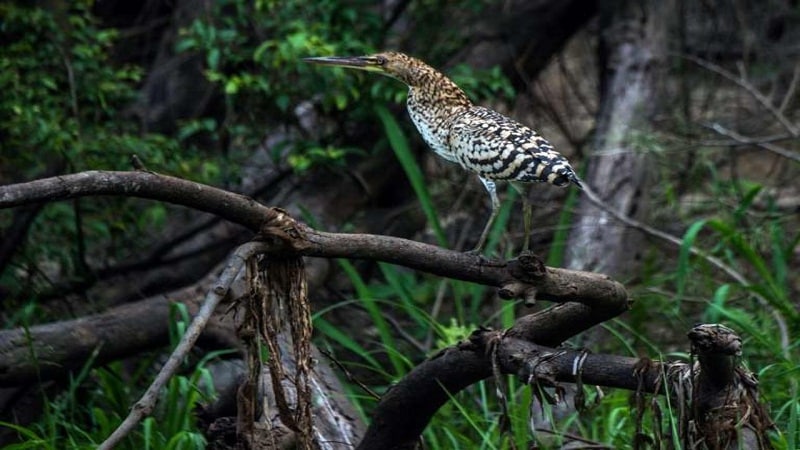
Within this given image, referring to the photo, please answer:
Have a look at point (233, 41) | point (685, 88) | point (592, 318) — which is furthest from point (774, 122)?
point (592, 318)

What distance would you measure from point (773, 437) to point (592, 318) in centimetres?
116

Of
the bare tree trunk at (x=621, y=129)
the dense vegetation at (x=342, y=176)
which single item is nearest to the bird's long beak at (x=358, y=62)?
the dense vegetation at (x=342, y=176)

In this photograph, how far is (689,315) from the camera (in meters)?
6.64

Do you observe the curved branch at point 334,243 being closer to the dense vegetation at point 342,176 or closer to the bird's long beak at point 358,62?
the dense vegetation at point 342,176

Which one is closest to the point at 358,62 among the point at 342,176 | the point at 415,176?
the point at 415,176

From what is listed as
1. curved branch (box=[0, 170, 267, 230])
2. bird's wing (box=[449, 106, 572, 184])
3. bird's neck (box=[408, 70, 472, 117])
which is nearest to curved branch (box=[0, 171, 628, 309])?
curved branch (box=[0, 170, 267, 230])

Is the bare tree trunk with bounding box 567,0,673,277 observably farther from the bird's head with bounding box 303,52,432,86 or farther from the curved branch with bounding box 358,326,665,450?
the curved branch with bounding box 358,326,665,450

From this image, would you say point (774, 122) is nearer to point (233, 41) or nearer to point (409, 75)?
point (233, 41)

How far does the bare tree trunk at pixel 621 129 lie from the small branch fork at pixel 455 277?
272cm

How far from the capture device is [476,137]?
4.10 metres

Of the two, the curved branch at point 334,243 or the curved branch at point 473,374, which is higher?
the curved branch at point 334,243

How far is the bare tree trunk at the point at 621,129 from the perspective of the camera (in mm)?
6570

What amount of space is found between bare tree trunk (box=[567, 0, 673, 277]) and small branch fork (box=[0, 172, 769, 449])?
2.72 meters

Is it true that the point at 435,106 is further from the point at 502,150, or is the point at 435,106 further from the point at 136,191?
the point at 136,191
